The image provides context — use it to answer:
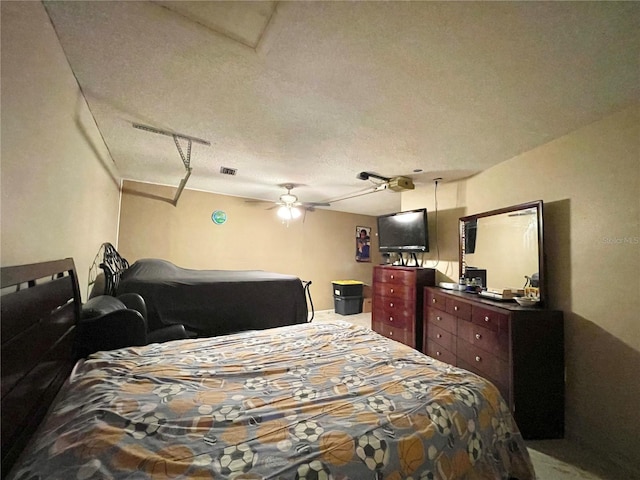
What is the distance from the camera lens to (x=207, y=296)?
2639 mm

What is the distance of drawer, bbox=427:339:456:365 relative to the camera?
2.50 metres

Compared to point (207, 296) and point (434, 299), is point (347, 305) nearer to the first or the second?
point (434, 299)

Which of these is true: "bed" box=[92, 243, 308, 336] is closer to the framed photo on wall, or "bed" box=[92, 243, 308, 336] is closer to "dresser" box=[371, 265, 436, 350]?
"dresser" box=[371, 265, 436, 350]

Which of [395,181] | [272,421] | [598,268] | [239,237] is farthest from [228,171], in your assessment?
[598,268]

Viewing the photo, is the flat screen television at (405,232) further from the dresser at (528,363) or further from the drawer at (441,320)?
the dresser at (528,363)

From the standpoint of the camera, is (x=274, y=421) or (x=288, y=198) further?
(x=288, y=198)

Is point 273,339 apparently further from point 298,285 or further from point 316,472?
point 298,285

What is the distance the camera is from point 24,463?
2.23 ft

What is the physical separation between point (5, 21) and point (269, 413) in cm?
163

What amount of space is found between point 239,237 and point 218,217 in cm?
52

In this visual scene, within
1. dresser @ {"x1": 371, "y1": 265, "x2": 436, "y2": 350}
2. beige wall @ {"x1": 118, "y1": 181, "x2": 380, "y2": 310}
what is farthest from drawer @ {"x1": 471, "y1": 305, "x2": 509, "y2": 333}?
beige wall @ {"x1": 118, "y1": 181, "x2": 380, "y2": 310}

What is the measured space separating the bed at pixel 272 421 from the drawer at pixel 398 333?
190cm

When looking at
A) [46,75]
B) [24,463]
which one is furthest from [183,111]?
[24,463]

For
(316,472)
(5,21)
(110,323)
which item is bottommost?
(316,472)
